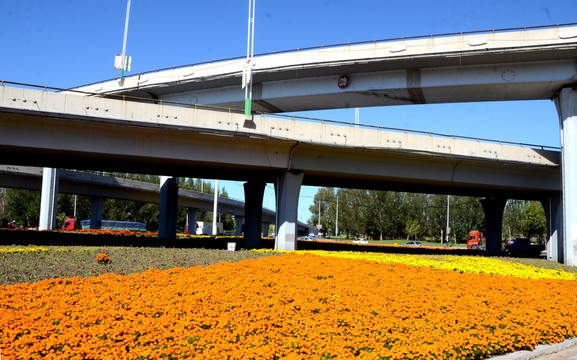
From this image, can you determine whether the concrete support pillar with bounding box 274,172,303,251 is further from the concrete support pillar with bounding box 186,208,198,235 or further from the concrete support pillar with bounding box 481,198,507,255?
the concrete support pillar with bounding box 186,208,198,235

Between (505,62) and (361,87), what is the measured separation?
1010 centimetres

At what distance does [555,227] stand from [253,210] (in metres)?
25.5

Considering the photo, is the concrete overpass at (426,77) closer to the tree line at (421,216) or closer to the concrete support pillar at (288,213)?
the concrete support pillar at (288,213)

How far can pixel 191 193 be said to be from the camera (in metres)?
73.9

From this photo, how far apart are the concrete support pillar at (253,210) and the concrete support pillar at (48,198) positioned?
2299 cm

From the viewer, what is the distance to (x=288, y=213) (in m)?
31.6

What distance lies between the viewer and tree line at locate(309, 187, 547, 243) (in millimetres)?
95688

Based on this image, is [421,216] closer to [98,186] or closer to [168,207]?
[98,186]

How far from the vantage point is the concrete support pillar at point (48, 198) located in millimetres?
48406

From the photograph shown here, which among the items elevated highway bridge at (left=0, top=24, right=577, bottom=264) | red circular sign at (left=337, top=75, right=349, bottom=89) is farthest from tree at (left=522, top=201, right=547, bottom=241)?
red circular sign at (left=337, top=75, right=349, bottom=89)

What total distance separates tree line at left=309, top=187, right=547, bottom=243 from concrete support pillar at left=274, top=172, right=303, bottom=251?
67160 millimetres

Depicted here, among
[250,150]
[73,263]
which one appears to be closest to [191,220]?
[250,150]

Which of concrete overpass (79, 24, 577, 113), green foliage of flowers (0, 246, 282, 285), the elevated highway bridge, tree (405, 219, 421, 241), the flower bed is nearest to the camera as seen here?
the flower bed

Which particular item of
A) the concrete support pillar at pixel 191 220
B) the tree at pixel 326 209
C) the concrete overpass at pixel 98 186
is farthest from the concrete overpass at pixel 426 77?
the tree at pixel 326 209
